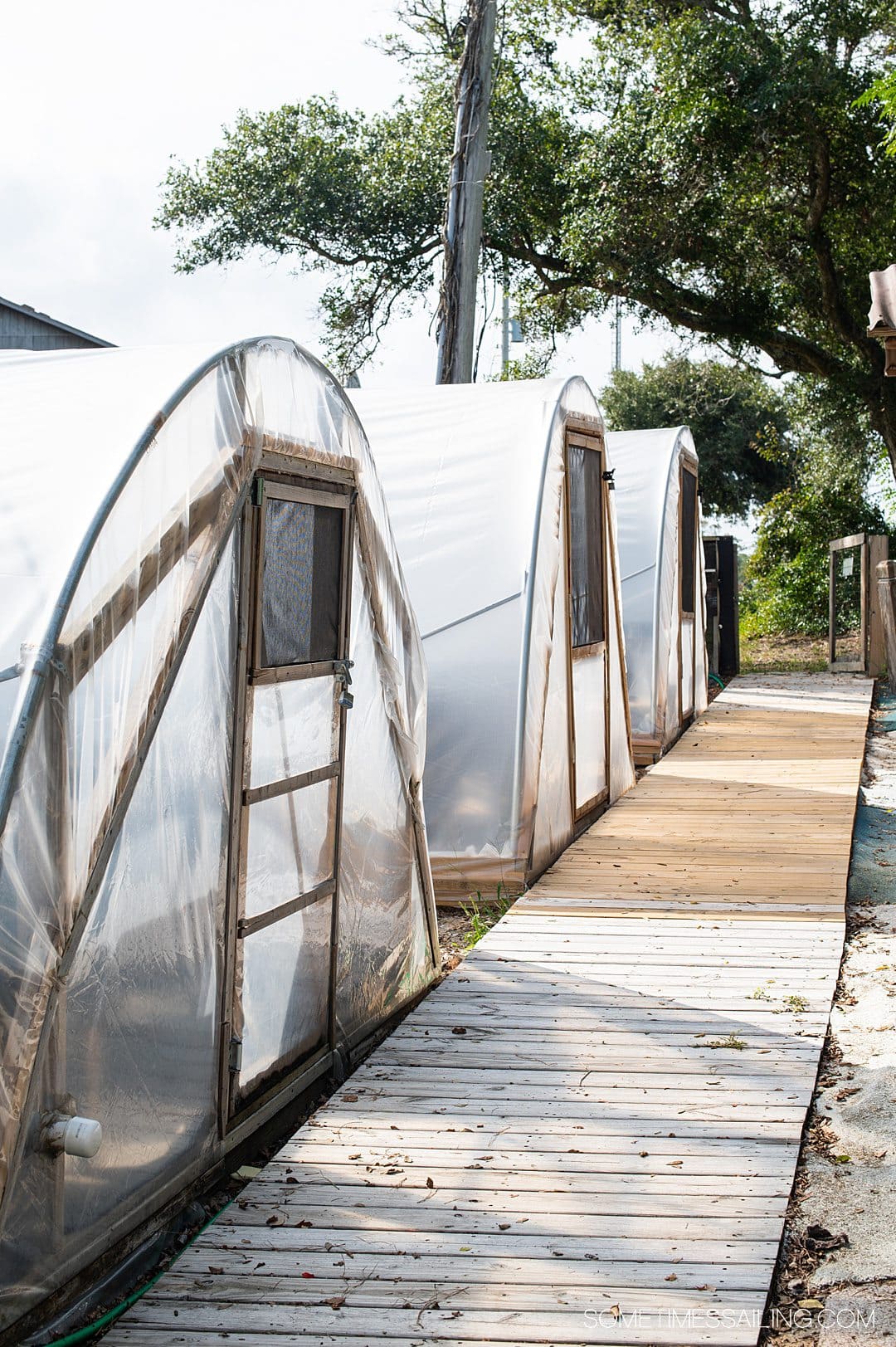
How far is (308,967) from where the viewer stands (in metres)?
3.61

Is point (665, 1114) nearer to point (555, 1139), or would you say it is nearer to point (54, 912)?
point (555, 1139)

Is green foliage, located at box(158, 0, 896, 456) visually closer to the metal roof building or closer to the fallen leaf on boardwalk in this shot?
the metal roof building

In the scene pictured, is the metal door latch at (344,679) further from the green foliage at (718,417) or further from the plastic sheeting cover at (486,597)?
the green foliage at (718,417)

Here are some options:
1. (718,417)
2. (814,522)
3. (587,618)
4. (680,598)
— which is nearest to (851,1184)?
(587,618)

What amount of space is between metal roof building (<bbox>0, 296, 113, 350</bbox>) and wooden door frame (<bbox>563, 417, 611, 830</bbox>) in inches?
317

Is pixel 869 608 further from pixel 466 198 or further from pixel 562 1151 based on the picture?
pixel 562 1151

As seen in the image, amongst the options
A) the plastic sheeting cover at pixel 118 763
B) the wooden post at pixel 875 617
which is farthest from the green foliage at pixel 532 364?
the plastic sheeting cover at pixel 118 763

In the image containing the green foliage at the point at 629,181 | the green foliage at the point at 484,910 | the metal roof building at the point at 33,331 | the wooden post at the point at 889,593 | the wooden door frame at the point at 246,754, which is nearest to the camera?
the wooden door frame at the point at 246,754

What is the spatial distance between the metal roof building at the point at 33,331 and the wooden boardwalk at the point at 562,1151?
1055 centimetres

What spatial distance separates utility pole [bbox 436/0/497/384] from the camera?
8586 millimetres

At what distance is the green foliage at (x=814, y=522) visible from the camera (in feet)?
54.1

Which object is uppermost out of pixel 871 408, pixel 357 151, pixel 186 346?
pixel 357 151

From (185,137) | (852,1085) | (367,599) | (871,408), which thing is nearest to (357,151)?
(185,137)

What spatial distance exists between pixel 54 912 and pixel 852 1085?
2.22 metres
